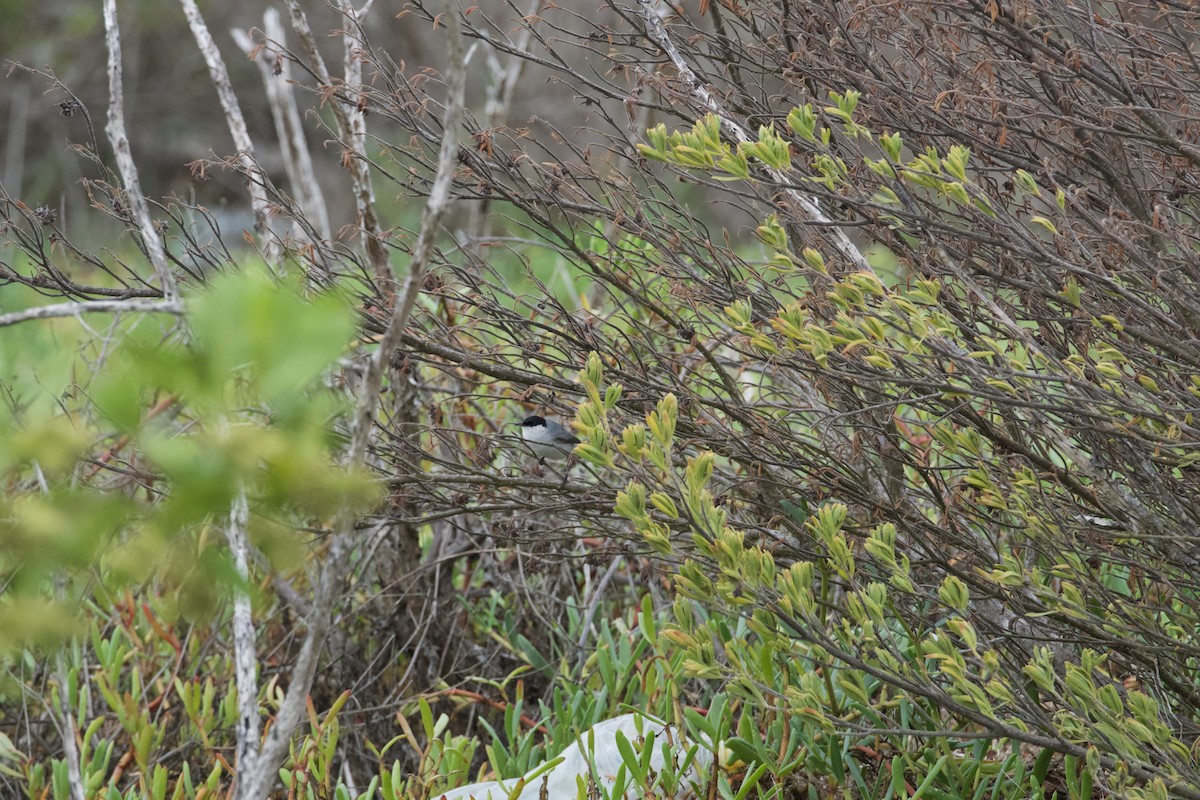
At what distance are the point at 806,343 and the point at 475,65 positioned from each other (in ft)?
30.9

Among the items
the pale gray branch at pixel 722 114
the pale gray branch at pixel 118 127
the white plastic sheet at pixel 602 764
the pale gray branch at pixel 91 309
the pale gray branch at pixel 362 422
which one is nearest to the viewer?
the pale gray branch at pixel 91 309

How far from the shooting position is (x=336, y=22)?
1282 centimetres

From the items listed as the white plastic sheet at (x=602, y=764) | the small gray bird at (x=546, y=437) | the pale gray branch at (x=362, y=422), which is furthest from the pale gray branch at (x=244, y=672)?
the small gray bird at (x=546, y=437)

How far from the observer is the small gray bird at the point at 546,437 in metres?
3.15

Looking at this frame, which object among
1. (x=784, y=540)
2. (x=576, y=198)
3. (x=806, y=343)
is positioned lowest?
(x=784, y=540)

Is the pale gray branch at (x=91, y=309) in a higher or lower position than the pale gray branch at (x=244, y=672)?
higher

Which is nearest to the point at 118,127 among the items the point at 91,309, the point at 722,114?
the point at 91,309

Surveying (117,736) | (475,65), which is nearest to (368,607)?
(117,736)

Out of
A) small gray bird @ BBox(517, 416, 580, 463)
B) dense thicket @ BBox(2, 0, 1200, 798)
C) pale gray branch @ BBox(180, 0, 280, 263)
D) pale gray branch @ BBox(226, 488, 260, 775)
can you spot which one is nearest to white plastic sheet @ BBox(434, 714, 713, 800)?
dense thicket @ BBox(2, 0, 1200, 798)

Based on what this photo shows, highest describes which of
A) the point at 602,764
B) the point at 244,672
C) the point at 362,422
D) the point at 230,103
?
the point at 230,103

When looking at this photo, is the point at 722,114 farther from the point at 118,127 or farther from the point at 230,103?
the point at 230,103

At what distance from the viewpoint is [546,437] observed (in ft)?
10.7

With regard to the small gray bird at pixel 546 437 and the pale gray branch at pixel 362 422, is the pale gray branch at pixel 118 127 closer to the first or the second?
the pale gray branch at pixel 362 422

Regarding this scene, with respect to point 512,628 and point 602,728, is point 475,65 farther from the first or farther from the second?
point 602,728
